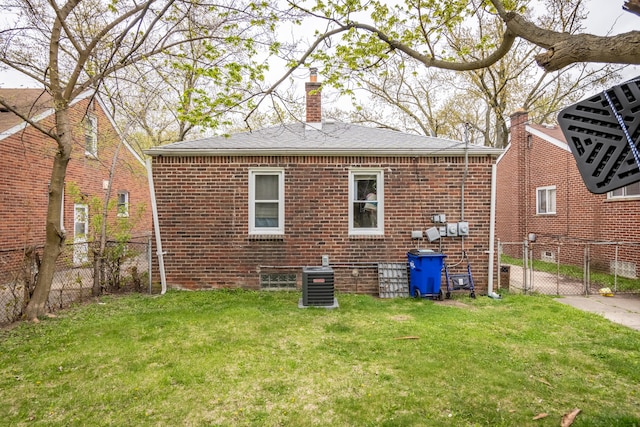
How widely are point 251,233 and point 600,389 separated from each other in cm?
661

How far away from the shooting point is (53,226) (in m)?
6.09

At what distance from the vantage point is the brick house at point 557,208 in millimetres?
10064

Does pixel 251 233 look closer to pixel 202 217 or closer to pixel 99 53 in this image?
pixel 202 217

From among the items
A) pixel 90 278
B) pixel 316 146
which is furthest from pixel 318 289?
pixel 90 278

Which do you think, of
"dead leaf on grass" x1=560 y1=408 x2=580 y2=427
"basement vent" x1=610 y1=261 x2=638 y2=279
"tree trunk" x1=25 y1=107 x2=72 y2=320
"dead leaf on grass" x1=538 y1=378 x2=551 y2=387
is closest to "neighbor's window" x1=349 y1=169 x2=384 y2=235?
"dead leaf on grass" x1=538 y1=378 x2=551 y2=387

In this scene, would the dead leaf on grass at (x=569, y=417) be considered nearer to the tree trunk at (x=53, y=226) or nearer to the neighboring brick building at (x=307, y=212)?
the neighboring brick building at (x=307, y=212)

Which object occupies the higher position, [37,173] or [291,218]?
[37,173]

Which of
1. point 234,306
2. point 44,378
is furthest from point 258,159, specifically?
point 44,378

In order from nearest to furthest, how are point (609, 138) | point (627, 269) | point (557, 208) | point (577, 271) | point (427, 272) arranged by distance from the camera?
point (609, 138)
point (427, 272)
point (627, 269)
point (577, 271)
point (557, 208)

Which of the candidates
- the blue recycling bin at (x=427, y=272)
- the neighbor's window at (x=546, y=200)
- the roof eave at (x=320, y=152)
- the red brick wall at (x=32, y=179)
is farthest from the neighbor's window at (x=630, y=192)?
the red brick wall at (x=32, y=179)

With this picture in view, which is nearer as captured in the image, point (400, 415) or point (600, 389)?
point (400, 415)

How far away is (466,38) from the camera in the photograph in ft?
56.3

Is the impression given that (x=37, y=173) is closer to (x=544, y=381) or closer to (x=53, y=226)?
(x=53, y=226)

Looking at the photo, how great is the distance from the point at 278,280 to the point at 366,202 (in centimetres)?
279
